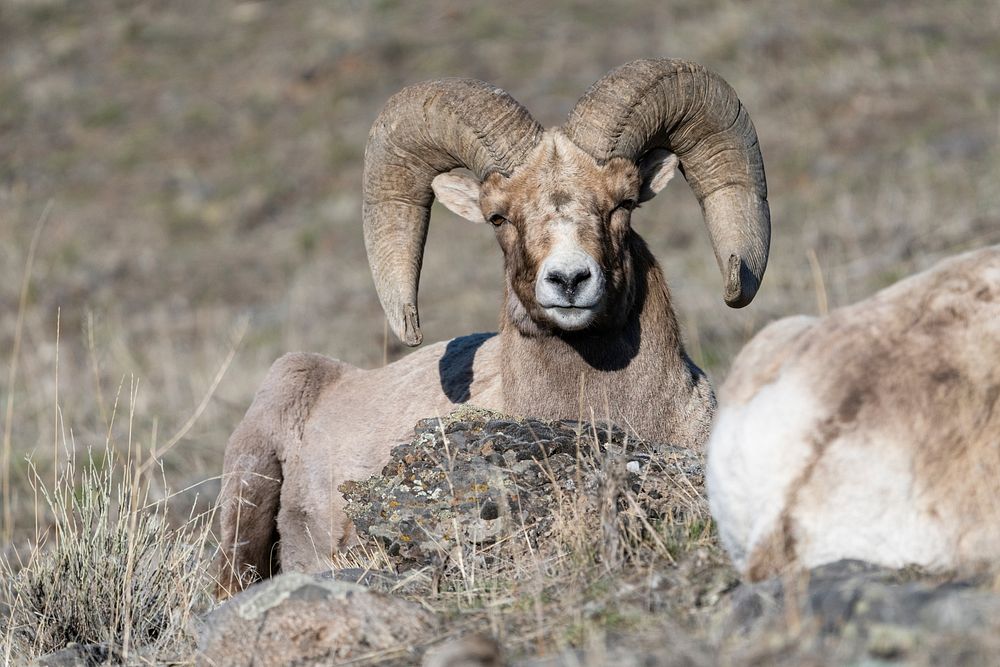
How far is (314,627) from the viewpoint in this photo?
4148 millimetres

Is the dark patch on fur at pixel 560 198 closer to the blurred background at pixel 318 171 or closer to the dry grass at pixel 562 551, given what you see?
the dry grass at pixel 562 551

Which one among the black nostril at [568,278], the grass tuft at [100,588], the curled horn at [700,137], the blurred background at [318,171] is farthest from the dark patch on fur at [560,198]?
the blurred background at [318,171]

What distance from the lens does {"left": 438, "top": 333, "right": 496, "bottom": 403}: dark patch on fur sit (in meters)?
7.84

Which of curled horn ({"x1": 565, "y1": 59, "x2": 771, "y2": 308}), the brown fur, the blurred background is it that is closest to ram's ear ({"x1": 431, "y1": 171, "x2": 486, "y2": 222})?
the brown fur

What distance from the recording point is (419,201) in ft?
25.1

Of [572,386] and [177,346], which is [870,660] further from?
[177,346]

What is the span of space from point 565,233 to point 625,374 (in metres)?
0.89

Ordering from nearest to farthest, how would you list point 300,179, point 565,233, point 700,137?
point 565,233 < point 700,137 < point 300,179

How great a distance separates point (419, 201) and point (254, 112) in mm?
24420

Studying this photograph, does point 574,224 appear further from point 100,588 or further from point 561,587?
point 100,588

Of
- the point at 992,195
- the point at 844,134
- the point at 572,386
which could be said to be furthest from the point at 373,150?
the point at 844,134

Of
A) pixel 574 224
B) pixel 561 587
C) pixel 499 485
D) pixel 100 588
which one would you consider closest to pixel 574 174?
pixel 574 224

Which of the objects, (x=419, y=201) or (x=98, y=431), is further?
(x=98, y=431)

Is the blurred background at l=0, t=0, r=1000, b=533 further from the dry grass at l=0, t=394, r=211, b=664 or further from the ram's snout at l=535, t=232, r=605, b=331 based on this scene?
the ram's snout at l=535, t=232, r=605, b=331
